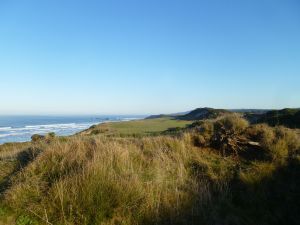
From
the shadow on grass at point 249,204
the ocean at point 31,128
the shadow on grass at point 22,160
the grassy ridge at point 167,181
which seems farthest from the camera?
the ocean at point 31,128

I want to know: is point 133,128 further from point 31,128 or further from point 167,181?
point 31,128

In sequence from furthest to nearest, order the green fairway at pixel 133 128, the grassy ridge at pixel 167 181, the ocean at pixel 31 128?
the ocean at pixel 31 128 < the green fairway at pixel 133 128 < the grassy ridge at pixel 167 181

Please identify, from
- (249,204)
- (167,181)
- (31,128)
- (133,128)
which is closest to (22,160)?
(167,181)

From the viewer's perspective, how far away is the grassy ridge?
5090 mm

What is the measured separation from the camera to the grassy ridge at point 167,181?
5.09 metres

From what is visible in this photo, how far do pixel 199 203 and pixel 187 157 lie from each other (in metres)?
2.28

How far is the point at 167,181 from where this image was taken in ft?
20.1

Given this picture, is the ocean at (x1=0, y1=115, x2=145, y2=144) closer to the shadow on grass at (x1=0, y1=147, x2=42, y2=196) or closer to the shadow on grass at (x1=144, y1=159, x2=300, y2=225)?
the shadow on grass at (x1=0, y1=147, x2=42, y2=196)

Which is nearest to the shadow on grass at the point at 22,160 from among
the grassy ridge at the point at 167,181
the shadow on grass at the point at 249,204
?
the grassy ridge at the point at 167,181

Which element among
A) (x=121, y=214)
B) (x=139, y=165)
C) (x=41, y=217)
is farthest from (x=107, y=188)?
(x=139, y=165)

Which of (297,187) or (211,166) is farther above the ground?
(211,166)

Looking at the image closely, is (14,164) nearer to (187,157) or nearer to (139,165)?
(139,165)

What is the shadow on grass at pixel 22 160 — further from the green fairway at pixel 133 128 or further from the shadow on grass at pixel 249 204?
the green fairway at pixel 133 128

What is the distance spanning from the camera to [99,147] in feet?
24.4
